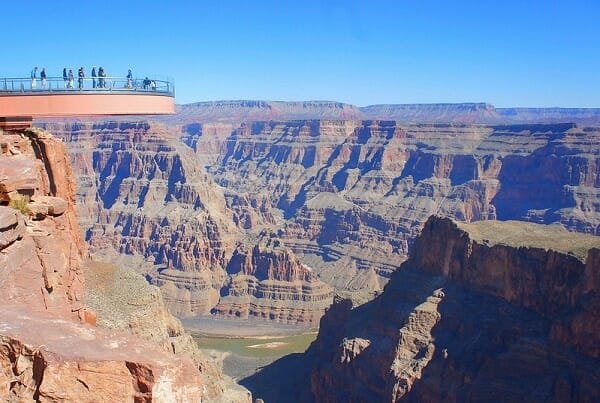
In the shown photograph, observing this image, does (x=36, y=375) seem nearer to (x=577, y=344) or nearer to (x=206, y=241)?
(x=577, y=344)

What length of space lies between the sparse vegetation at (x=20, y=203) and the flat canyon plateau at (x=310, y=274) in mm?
204

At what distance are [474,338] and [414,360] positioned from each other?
5540 millimetres

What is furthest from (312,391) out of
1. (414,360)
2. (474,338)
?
(474,338)

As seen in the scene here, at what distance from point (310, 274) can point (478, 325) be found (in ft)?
217

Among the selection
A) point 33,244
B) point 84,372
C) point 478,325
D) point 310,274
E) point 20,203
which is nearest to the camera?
point 84,372

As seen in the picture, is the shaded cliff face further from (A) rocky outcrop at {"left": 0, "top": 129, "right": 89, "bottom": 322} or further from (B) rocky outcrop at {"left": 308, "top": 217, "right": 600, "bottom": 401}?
(A) rocky outcrop at {"left": 0, "top": 129, "right": 89, "bottom": 322}

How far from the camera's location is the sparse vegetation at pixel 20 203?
2095 centimetres

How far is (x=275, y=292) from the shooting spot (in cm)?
12238

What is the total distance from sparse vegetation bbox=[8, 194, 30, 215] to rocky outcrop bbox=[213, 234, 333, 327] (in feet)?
313

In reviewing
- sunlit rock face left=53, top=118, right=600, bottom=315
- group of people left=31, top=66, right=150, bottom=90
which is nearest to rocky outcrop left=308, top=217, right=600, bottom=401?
group of people left=31, top=66, right=150, bottom=90

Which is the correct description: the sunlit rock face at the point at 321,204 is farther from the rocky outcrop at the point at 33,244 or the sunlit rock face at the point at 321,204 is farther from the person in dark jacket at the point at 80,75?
the rocky outcrop at the point at 33,244

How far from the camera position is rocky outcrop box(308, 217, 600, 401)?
5319cm

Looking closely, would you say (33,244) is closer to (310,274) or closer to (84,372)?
(84,372)


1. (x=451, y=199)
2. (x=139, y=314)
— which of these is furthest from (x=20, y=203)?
(x=451, y=199)
